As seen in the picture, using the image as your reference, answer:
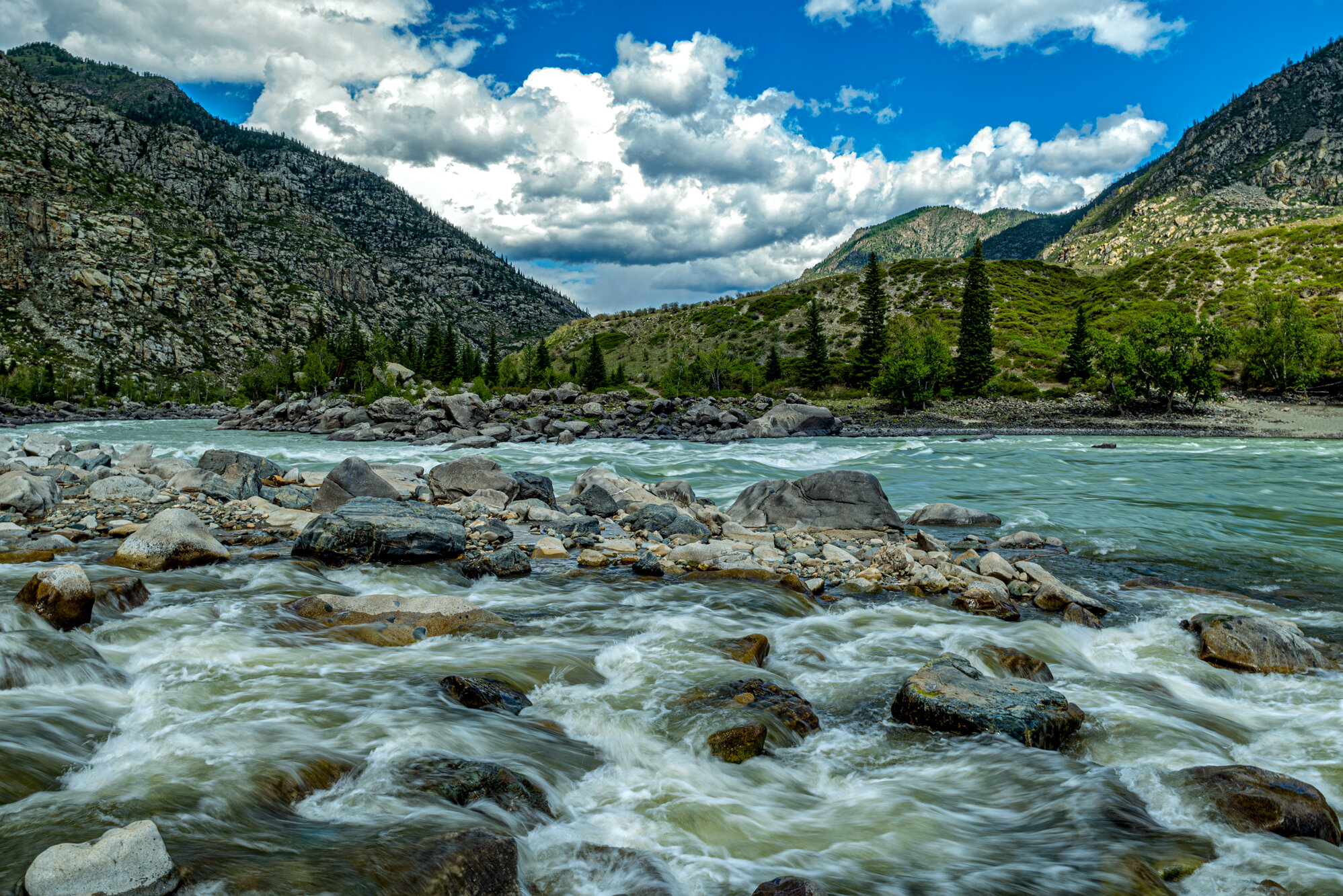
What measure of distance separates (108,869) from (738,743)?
13.7ft

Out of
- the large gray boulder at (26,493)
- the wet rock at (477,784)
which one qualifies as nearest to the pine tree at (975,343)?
the large gray boulder at (26,493)

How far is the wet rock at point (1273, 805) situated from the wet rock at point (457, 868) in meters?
5.15

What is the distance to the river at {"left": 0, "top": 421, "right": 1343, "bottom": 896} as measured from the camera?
13.3 ft

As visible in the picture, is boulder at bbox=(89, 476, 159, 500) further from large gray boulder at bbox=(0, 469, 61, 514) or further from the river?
the river

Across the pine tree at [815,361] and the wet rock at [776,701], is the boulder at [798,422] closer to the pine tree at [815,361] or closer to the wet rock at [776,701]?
the pine tree at [815,361]

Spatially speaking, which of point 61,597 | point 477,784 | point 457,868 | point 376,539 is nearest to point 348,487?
point 376,539

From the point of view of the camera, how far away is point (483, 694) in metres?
6.15

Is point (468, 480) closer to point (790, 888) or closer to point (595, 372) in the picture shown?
point (790, 888)

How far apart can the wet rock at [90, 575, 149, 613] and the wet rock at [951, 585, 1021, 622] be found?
11400 mm

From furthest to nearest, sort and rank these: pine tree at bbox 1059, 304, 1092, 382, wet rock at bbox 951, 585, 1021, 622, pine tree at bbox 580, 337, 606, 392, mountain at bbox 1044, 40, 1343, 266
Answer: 1. mountain at bbox 1044, 40, 1343, 266
2. pine tree at bbox 580, 337, 606, 392
3. pine tree at bbox 1059, 304, 1092, 382
4. wet rock at bbox 951, 585, 1021, 622

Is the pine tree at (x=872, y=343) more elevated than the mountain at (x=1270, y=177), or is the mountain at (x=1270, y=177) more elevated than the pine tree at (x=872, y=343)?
the mountain at (x=1270, y=177)

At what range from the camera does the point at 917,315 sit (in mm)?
105438

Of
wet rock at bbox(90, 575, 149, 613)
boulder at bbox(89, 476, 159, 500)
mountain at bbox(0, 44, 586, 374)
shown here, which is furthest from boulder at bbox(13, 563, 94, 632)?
mountain at bbox(0, 44, 586, 374)

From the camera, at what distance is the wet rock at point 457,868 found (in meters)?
3.45
